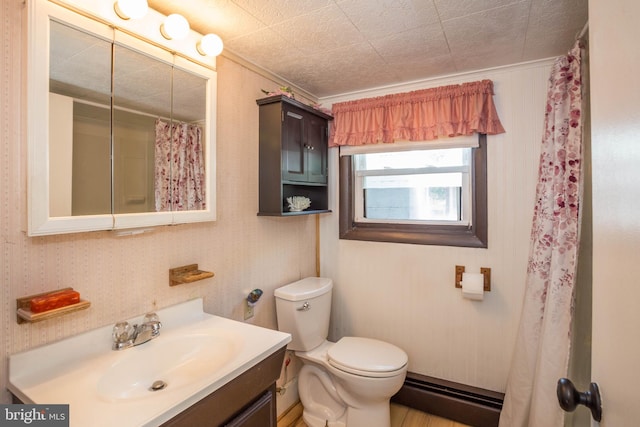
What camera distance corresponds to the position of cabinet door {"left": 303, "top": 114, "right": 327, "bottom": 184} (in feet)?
7.09

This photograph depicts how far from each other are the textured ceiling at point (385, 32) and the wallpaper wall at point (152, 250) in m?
0.26

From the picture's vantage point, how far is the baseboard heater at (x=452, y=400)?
1933 mm

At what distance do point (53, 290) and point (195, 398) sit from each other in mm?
614

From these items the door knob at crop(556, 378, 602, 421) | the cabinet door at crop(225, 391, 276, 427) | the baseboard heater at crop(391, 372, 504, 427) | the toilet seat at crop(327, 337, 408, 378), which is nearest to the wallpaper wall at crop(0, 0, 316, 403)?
the toilet seat at crop(327, 337, 408, 378)

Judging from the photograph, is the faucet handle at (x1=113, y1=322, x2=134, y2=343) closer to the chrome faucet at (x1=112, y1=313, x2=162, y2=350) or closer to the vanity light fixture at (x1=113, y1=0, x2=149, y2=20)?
the chrome faucet at (x1=112, y1=313, x2=162, y2=350)

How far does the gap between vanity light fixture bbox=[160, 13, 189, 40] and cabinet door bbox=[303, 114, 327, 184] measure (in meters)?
0.96

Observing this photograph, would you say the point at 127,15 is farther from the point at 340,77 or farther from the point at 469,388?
the point at 469,388

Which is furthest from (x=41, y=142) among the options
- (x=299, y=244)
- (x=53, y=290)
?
(x=299, y=244)

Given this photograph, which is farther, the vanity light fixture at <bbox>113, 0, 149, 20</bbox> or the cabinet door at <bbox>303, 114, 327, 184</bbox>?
the cabinet door at <bbox>303, 114, 327, 184</bbox>

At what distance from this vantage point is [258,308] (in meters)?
1.93

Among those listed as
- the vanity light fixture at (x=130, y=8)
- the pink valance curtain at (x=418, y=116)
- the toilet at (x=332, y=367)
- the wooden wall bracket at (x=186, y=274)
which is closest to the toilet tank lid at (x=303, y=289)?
the toilet at (x=332, y=367)

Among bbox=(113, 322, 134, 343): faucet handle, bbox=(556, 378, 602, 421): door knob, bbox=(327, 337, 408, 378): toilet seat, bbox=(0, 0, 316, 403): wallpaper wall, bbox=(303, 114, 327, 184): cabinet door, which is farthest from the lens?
bbox=(303, 114, 327, 184): cabinet door

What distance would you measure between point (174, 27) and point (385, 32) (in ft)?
3.11

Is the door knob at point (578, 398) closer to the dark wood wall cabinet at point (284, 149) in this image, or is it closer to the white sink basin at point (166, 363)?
the white sink basin at point (166, 363)
